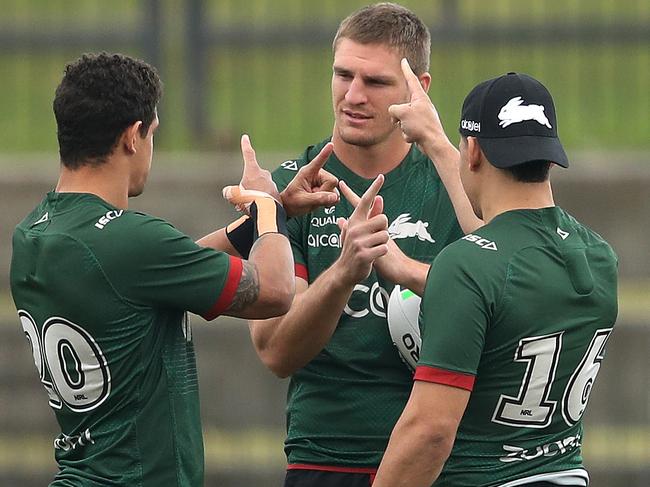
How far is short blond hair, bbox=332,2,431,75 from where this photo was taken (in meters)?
5.22

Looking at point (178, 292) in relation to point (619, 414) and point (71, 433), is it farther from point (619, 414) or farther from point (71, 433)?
point (619, 414)

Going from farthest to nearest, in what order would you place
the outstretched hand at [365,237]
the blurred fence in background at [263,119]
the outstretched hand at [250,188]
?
the blurred fence in background at [263,119], the outstretched hand at [250,188], the outstretched hand at [365,237]

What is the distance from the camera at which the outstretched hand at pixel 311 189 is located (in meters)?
4.87

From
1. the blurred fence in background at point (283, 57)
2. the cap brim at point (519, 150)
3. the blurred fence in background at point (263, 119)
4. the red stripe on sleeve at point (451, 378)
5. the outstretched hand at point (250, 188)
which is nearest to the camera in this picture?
the red stripe on sleeve at point (451, 378)

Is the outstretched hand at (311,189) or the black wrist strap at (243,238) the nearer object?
the outstretched hand at (311,189)

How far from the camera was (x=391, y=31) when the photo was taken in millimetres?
5234

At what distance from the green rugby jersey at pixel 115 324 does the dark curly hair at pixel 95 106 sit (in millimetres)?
149

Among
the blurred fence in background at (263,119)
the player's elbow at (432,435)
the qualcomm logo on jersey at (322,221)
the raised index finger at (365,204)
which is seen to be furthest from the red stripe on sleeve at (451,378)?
the blurred fence in background at (263,119)

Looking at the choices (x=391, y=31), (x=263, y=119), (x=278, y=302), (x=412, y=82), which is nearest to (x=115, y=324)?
(x=278, y=302)

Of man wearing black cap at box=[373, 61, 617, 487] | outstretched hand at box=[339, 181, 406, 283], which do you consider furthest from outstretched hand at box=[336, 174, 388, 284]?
man wearing black cap at box=[373, 61, 617, 487]

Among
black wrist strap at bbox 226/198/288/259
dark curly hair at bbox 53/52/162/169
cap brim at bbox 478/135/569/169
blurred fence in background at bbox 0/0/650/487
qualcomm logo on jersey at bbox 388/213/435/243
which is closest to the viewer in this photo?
cap brim at bbox 478/135/569/169

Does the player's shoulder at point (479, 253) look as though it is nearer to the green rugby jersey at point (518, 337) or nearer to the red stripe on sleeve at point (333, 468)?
the green rugby jersey at point (518, 337)

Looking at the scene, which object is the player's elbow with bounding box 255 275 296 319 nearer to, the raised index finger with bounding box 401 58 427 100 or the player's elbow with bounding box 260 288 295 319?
the player's elbow with bounding box 260 288 295 319

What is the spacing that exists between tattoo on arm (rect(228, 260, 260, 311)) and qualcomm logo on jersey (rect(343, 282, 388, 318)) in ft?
A: 1.98
